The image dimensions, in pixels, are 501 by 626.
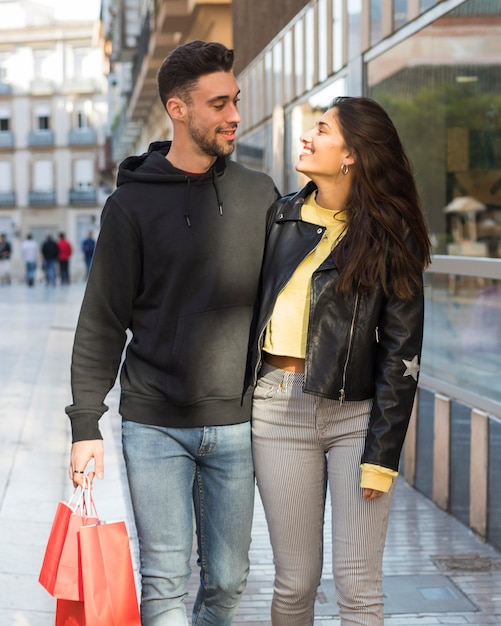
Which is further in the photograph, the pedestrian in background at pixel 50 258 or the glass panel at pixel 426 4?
the pedestrian in background at pixel 50 258

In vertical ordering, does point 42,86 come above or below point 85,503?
above

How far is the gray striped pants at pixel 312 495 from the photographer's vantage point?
3.30 m

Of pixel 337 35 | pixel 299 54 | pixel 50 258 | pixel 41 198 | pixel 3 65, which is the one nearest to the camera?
pixel 337 35

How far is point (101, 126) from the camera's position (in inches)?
2913

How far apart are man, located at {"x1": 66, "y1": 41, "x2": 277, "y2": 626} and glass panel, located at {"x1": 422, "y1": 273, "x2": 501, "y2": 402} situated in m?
2.73

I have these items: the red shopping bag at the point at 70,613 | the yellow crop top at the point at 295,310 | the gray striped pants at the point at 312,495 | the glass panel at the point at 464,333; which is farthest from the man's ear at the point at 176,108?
the glass panel at the point at 464,333

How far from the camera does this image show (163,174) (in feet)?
11.2

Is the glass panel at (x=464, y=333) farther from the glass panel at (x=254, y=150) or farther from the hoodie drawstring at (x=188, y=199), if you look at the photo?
the glass panel at (x=254, y=150)

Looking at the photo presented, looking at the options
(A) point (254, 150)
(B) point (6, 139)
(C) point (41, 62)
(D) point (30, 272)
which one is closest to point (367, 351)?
(A) point (254, 150)

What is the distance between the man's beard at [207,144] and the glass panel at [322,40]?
21.3 ft

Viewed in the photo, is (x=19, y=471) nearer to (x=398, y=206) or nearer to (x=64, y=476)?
(x=64, y=476)

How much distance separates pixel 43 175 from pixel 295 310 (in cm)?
7138

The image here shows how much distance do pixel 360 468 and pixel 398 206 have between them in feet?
2.43

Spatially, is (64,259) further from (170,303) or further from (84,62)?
(170,303)
